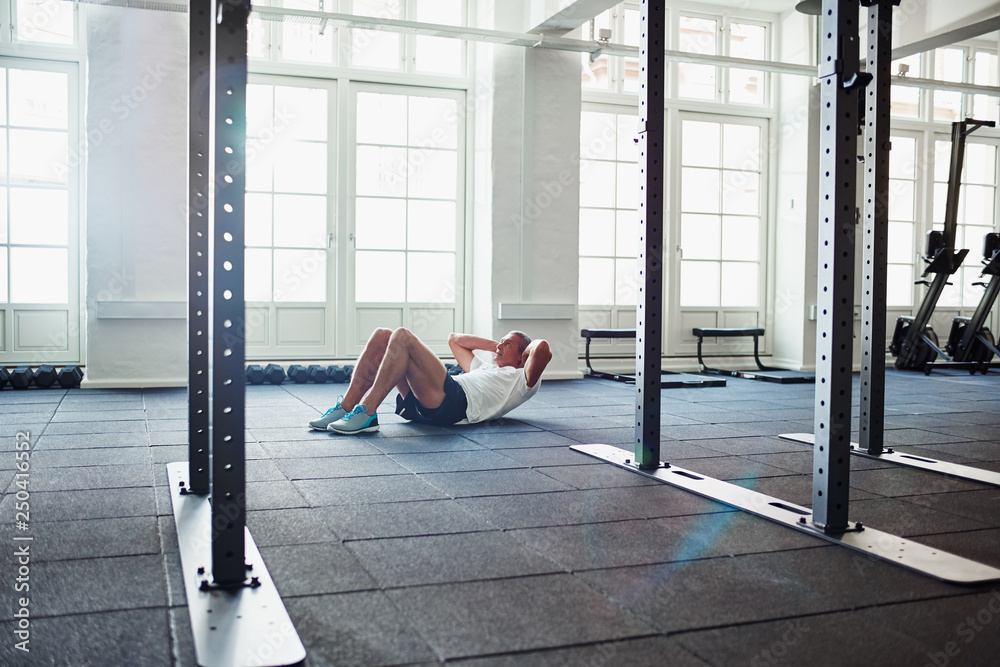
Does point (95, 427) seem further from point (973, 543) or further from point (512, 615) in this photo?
point (973, 543)

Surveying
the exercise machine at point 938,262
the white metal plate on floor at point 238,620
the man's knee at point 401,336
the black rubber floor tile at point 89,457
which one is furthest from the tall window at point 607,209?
the white metal plate on floor at point 238,620

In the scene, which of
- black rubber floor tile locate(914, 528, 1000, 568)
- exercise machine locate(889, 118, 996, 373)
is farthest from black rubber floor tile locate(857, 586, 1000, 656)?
exercise machine locate(889, 118, 996, 373)

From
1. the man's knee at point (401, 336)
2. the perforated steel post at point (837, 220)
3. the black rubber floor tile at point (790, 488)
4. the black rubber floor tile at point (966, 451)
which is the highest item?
the perforated steel post at point (837, 220)

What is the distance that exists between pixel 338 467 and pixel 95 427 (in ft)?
5.80

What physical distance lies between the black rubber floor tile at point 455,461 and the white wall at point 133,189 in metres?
3.41

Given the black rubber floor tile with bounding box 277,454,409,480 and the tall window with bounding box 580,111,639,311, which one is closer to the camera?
the black rubber floor tile with bounding box 277,454,409,480

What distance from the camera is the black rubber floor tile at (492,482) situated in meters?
3.06

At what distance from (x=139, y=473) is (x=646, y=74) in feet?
8.47

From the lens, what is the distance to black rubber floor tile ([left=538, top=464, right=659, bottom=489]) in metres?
3.20

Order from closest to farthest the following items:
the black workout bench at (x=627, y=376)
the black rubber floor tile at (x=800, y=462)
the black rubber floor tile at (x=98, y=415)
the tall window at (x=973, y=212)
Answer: the black rubber floor tile at (x=800, y=462) < the black rubber floor tile at (x=98, y=415) < the black workout bench at (x=627, y=376) < the tall window at (x=973, y=212)

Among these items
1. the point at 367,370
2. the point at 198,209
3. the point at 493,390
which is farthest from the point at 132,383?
the point at 198,209

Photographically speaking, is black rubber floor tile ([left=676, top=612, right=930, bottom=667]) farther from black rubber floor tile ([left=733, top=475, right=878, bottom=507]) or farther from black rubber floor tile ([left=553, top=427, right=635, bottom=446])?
black rubber floor tile ([left=553, top=427, right=635, bottom=446])

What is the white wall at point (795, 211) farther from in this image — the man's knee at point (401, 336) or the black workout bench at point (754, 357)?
the man's knee at point (401, 336)

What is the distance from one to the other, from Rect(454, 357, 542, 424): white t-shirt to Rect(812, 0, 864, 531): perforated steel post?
2.20 m
